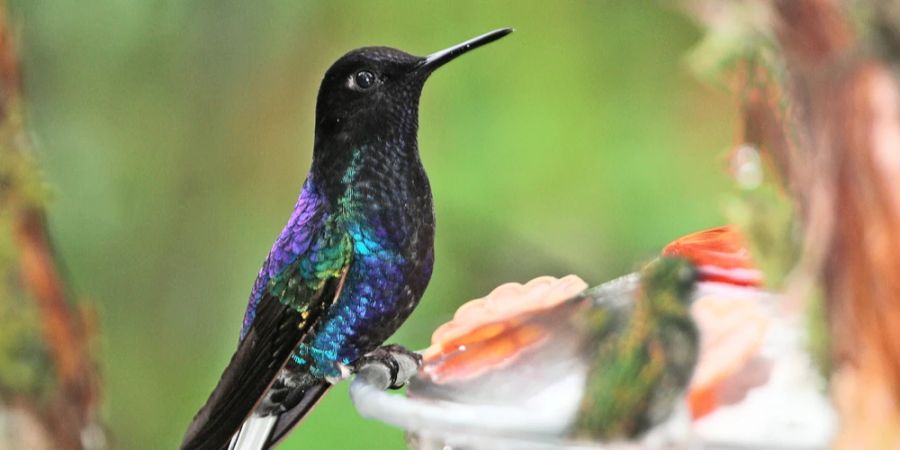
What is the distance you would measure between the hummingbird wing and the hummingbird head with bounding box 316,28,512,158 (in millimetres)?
72

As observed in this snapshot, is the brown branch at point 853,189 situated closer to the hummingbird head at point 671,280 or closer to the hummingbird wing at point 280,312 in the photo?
the hummingbird head at point 671,280

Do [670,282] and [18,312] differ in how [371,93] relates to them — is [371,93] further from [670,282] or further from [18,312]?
[18,312]

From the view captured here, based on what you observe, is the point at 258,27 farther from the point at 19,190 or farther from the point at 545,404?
the point at 545,404

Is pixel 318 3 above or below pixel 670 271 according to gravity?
above

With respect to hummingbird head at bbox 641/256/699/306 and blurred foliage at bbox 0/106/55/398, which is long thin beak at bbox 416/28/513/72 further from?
blurred foliage at bbox 0/106/55/398

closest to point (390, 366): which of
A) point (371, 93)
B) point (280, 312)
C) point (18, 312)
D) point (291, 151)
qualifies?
point (280, 312)

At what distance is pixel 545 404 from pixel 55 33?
33.6 inches

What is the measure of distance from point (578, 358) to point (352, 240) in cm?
31

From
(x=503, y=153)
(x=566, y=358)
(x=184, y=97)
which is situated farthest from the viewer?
(x=184, y=97)

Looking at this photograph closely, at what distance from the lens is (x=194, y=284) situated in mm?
1142

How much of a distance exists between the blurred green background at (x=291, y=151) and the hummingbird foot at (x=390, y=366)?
0.13 meters

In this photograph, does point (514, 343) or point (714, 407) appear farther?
point (514, 343)

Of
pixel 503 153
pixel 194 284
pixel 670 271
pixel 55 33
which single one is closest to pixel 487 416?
pixel 670 271

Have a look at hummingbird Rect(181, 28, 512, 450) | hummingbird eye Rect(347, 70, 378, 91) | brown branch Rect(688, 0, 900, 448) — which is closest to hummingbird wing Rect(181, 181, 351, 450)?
hummingbird Rect(181, 28, 512, 450)
